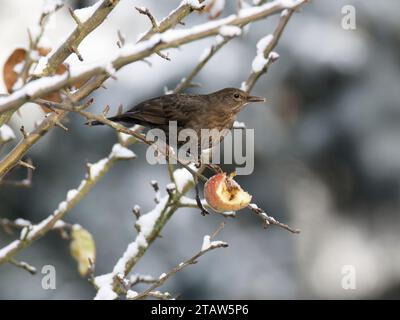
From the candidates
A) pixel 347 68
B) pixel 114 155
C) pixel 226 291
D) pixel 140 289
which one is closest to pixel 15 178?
pixel 140 289

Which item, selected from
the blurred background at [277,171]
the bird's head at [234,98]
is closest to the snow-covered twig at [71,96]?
the bird's head at [234,98]

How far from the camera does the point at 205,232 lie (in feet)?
33.8

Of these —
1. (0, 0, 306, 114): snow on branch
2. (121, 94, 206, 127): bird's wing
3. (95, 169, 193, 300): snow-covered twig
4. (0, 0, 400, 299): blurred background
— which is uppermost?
(0, 0, 306, 114): snow on branch

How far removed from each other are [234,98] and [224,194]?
4.27 feet

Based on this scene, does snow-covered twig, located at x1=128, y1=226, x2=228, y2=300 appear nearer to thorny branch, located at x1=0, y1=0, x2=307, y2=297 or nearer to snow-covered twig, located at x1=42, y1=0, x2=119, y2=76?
thorny branch, located at x1=0, y1=0, x2=307, y2=297

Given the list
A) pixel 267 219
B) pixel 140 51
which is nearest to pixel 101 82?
pixel 267 219

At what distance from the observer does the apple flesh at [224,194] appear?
3422 millimetres

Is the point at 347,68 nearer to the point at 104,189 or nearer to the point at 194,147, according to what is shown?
the point at 104,189

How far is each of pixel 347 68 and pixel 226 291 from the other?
320cm

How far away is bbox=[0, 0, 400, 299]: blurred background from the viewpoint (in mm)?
9969

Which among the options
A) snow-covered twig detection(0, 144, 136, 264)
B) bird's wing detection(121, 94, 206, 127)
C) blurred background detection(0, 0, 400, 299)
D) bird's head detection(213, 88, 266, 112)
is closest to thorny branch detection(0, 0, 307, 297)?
snow-covered twig detection(0, 144, 136, 264)

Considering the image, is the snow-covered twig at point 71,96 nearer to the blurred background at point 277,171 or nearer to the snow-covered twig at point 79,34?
the snow-covered twig at point 79,34

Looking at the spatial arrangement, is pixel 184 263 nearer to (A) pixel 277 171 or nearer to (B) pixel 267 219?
(B) pixel 267 219

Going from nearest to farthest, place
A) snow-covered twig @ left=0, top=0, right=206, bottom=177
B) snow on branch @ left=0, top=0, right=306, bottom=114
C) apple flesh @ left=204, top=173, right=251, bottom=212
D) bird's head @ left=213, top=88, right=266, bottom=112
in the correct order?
snow on branch @ left=0, top=0, right=306, bottom=114
snow-covered twig @ left=0, top=0, right=206, bottom=177
apple flesh @ left=204, top=173, right=251, bottom=212
bird's head @ left=213, top=88, right=266, bottom=112
